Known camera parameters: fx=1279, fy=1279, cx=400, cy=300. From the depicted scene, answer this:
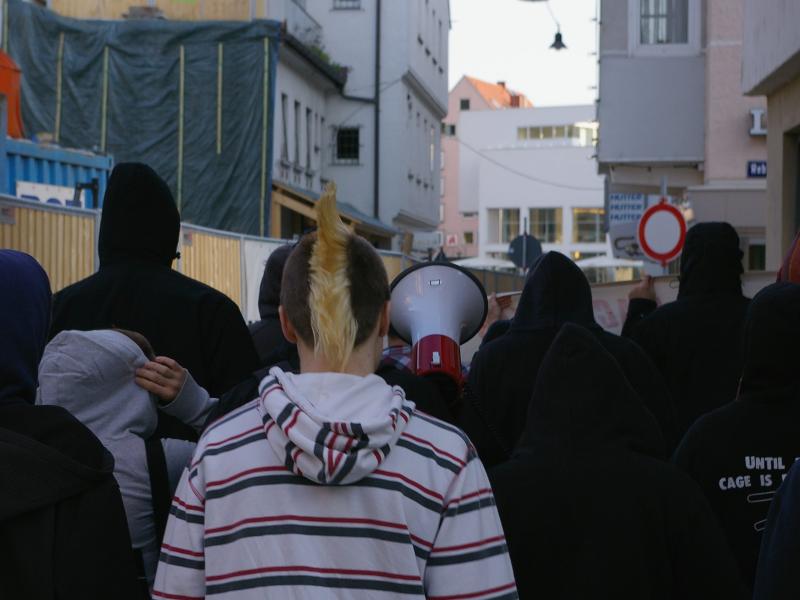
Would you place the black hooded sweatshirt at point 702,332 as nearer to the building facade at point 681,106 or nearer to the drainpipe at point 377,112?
the building facade at point 681,106

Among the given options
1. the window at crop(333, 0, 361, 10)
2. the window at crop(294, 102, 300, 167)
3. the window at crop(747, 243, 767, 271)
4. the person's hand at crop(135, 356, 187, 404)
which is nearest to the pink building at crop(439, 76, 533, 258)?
the window at crop(333, 0, 361, 10)

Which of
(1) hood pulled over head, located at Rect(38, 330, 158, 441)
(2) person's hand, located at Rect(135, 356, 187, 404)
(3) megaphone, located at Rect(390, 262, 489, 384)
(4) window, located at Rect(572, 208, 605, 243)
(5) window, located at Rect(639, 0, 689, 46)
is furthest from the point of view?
(4) window, located at Rect(572, 208, 605, 243)

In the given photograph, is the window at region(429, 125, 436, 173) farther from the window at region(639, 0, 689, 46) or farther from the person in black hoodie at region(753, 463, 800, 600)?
the person in black hoodie at region(753, 463, 800, 600)

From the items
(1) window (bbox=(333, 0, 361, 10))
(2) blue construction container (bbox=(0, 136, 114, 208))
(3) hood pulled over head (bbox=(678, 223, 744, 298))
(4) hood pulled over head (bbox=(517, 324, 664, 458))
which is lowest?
(4) hood pulled over head (bbox=(517, 324, 664, 458))

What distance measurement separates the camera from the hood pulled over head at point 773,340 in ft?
11.9

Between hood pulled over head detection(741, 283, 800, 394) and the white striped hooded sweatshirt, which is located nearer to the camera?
the white striped hooded sweatshirt

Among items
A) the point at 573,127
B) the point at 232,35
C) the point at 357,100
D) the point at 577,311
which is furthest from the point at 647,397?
the point at 573,127

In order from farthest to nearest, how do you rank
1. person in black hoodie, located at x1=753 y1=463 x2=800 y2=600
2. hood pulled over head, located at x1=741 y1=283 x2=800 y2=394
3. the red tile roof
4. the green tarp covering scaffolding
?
1. the red tile roof
2. the green tarp covering scaffolding
3. hood pulled over head, located at x1=741 y1=283 x2=800 y2=394
4. person in black hoodie, located at x1=753 y1=463 x2=800 y2=600

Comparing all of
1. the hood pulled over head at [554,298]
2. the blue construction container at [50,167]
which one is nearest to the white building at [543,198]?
the blue construction container at [50,167]

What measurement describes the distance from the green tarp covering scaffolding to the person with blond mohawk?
85.1 feet

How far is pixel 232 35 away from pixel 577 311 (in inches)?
975

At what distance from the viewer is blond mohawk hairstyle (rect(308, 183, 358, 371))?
97.9 inches

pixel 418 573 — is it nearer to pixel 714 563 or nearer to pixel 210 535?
pixel 210 535

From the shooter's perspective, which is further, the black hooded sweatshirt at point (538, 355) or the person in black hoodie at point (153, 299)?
the black hooded sweatshirt at point (538, 355)
